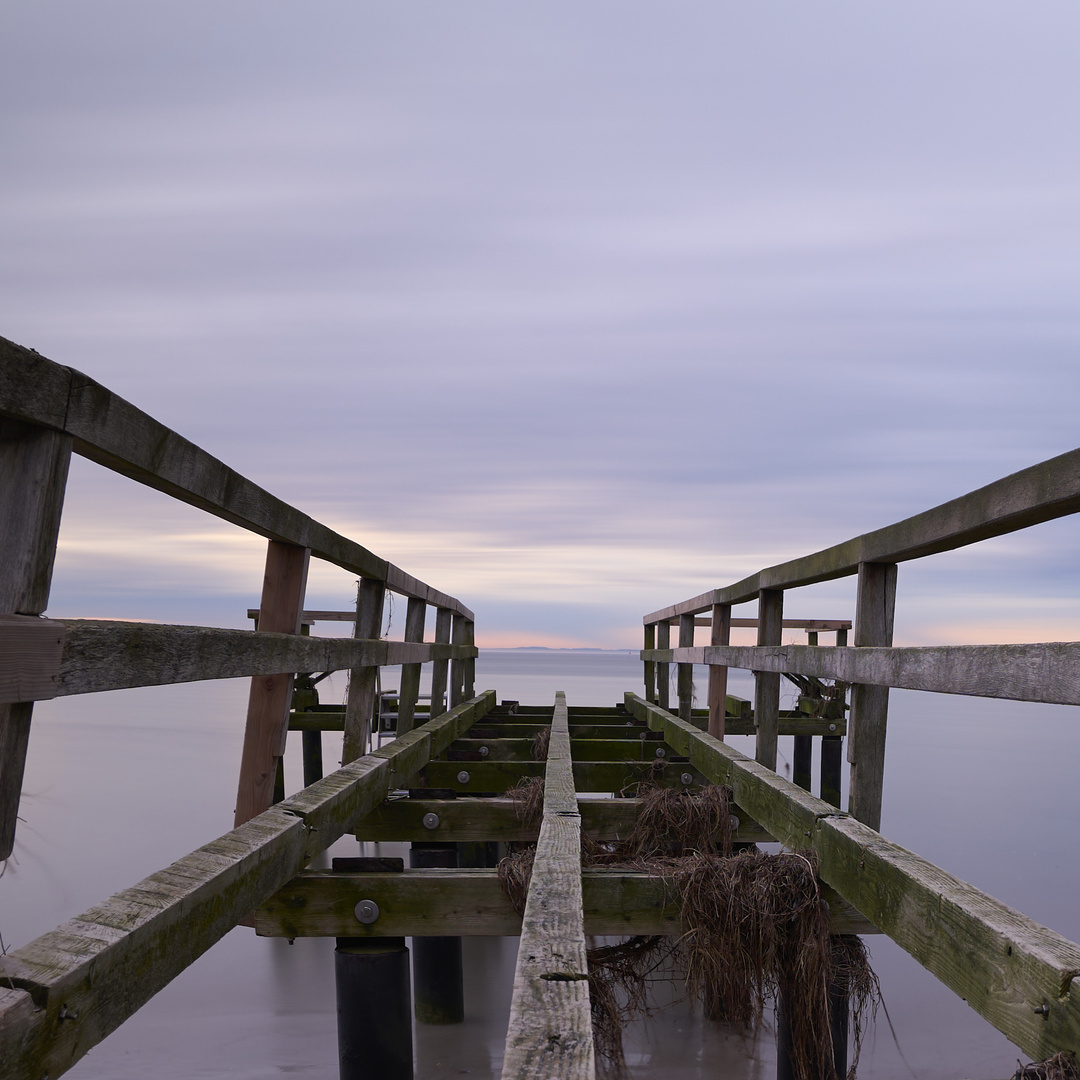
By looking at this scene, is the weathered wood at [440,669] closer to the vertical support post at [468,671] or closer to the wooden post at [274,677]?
the vertical support post at [468,671]

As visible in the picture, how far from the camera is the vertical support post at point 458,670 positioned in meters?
9.66

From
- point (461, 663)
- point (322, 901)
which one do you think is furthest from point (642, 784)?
point (461, 663)

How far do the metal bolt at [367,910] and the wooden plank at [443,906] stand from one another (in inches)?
0.5

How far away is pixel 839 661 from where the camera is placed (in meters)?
3.72

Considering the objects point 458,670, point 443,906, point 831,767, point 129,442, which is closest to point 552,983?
point 129,442

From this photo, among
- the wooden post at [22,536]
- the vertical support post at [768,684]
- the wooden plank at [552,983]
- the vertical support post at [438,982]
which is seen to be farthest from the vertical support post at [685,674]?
the wooden post at [22,536]

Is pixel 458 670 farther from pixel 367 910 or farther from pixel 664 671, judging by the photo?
pixel 367 910

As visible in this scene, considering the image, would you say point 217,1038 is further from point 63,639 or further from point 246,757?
point 63,639

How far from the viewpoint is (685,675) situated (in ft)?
29.5

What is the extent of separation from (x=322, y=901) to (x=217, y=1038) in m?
4.02

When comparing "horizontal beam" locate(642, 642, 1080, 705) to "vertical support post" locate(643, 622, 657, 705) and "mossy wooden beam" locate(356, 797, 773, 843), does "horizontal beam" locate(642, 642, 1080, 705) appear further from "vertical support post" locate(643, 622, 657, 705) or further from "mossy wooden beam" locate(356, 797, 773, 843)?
"vertical support post" locate(643, 622, 657, 705)

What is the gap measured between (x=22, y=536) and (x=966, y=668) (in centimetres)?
219

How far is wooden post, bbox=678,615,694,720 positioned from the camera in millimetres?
8531

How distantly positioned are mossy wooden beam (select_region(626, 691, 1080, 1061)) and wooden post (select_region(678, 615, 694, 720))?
4.53m
